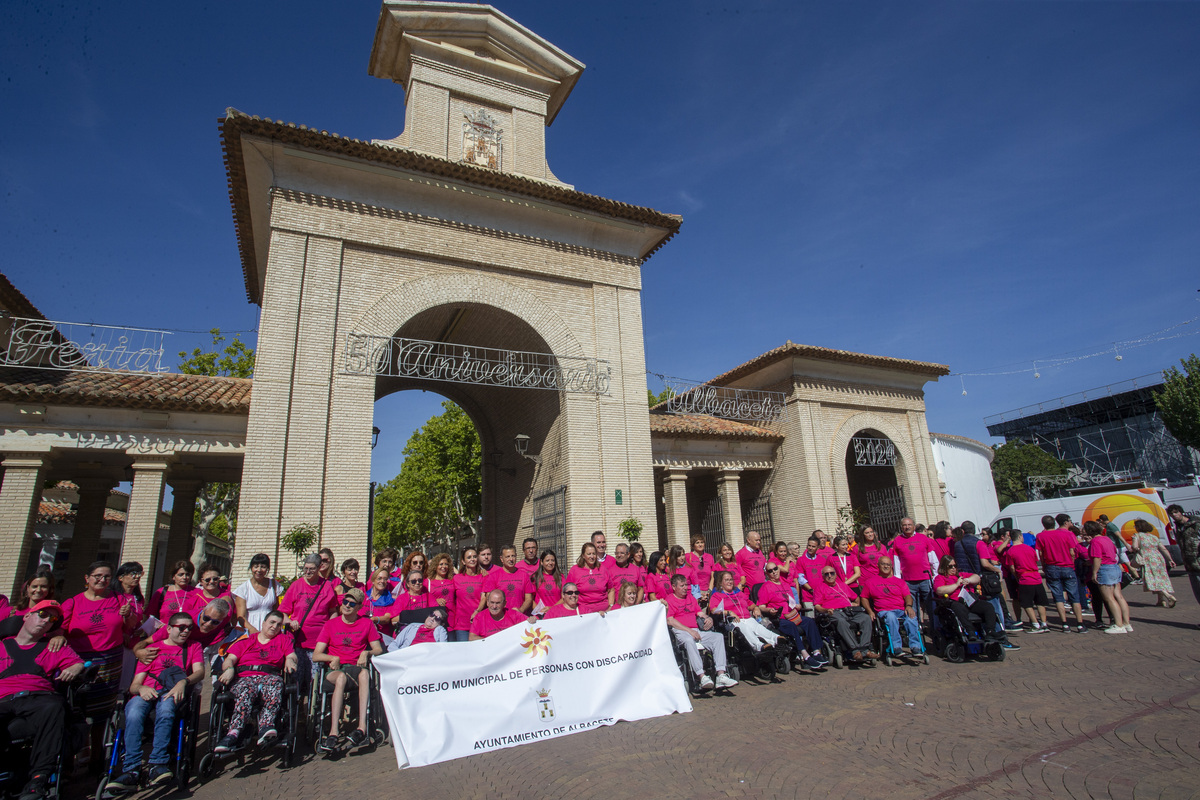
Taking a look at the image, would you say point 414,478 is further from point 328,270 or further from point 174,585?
point 174,585

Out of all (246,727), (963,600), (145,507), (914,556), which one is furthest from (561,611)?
(145,507)

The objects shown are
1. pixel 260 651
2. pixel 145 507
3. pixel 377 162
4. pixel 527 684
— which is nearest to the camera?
pixel 260 651

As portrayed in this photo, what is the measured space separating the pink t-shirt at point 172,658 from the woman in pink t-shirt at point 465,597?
2.47m

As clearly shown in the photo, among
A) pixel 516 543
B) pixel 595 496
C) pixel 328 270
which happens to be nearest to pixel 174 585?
pixel 328 270

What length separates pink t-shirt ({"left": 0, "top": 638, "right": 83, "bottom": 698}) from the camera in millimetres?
4418

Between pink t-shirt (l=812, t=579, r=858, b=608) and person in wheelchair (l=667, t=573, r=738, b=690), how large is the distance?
5.70 feet

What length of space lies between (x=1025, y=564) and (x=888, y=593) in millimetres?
3113

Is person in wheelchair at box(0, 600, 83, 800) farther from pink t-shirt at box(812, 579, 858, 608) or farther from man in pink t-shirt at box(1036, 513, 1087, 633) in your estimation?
man in pink t-shirt at box(1036, 513, 1087, 633)

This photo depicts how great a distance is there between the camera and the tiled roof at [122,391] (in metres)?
10.5

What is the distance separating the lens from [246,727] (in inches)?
203

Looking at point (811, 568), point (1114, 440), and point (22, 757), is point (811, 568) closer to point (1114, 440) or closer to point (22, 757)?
point (22, 757)

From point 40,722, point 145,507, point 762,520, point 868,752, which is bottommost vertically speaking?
point 868,752

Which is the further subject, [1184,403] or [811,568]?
[1184,403]

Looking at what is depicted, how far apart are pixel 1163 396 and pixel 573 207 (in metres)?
30.0
